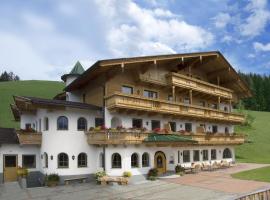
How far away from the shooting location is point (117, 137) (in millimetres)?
26531

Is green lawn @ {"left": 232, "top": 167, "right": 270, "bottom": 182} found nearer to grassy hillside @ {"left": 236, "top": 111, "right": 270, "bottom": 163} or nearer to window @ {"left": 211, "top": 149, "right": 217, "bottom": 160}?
window @ {"left": 211, "top": 149, "right": 217, "bottom": 160}

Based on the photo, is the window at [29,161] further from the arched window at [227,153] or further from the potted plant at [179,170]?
the arched window at [227,153]

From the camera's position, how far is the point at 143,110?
94.0 ft

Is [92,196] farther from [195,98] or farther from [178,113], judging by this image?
[195,98]

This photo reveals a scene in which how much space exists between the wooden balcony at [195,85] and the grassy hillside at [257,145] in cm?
1243

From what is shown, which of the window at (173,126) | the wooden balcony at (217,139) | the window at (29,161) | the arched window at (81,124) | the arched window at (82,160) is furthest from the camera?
the window at (173,126)

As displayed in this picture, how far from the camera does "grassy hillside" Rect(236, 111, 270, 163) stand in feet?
173

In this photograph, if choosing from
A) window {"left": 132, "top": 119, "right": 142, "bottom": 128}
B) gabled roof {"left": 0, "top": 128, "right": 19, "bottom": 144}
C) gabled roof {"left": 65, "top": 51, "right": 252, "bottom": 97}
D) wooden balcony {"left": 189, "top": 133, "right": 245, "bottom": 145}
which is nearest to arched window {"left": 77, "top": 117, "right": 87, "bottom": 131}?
gabled roof {"left": 65, "top": 51, "right": 252, "bottom": 97}

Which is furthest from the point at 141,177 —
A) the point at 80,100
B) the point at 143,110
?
the point at 80,100

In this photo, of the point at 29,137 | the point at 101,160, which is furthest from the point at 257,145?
the point at 29,137

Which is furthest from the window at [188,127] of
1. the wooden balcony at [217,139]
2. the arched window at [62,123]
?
the arched window at [62,123]

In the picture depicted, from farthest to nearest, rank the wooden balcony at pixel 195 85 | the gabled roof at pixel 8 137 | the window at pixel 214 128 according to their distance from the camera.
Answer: the window at pixel 214 128, the wooden balcony at pixel 195 85, the gabled roof at pixel 8 137

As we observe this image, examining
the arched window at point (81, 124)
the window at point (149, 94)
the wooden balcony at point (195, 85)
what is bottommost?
the arched window at point (81, 124)

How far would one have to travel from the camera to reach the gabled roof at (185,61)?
28188mm
